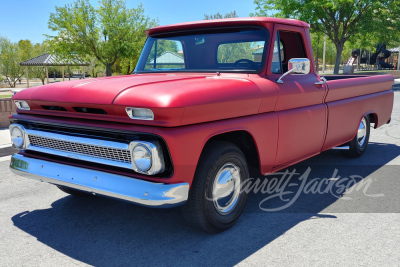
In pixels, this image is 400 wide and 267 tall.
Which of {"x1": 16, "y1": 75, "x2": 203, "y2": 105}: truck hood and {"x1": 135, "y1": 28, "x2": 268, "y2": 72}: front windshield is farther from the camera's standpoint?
{"x1": 135, "y1": 28, "x2": 268, "y2": 72}: front windshield

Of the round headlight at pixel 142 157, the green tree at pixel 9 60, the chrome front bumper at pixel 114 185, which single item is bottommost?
the chrome front bumper at pixel 114 185

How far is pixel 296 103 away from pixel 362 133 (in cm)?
236

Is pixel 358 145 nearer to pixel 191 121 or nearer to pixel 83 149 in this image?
pixel 191 121

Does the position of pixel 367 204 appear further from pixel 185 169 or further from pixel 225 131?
pixel 185 169

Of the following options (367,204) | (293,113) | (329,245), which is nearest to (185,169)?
(329,245)

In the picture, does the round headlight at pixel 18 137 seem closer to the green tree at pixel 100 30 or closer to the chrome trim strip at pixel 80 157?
the chrome trim strip at pixel 80 157

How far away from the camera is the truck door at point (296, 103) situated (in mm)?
3797

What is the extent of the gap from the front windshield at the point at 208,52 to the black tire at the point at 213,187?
1043 mm

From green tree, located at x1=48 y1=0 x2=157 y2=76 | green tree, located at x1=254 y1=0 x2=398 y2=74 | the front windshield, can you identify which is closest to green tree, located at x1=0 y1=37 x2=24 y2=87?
green tree, located at x1=48 y1=0 x2=157 y2=76

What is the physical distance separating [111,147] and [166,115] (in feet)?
1.71

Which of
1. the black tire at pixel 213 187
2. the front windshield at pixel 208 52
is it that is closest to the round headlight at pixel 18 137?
the front windshield at pixel 208 52

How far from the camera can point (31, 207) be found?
4.00 meters

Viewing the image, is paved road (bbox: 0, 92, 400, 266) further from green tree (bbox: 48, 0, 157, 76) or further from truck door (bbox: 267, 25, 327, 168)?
green tree (bbox: 48, 0, 157, 76)

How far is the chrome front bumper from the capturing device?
270cm
